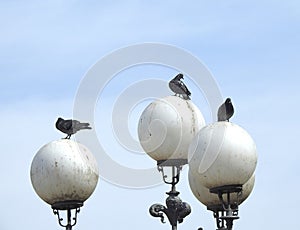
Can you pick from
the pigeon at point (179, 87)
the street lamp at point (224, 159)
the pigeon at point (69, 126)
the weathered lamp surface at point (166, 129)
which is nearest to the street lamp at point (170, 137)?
the weathered lamp surface at point (166, 129)

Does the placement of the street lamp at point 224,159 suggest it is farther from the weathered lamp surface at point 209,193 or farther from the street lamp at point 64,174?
the street lamp at point 64,174

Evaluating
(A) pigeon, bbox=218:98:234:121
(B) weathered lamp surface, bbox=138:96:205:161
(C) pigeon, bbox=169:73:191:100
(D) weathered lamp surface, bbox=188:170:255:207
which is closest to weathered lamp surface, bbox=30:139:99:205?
(B) weathered lamp surface, bbox=138:96:205:161

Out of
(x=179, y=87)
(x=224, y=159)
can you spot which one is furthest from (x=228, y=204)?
(x=179, y=87)

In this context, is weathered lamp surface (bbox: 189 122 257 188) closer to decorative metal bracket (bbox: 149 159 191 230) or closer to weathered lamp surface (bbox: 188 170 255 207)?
weathered lamp surface (bbox: 188 170 255 207)

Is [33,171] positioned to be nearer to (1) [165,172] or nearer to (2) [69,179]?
(2) [69,179]

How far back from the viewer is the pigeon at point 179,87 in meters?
12.9

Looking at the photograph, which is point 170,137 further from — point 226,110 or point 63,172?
point 63,172

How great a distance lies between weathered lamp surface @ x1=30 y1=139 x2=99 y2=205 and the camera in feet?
40.5

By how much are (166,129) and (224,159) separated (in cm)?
140

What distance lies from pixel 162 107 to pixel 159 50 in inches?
39.3

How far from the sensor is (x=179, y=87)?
12.9 meters

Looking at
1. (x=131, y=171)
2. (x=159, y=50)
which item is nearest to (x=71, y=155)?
(x=131, y=171)

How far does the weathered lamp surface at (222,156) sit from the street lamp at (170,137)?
984 millimetres

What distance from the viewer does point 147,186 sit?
39.1ft
